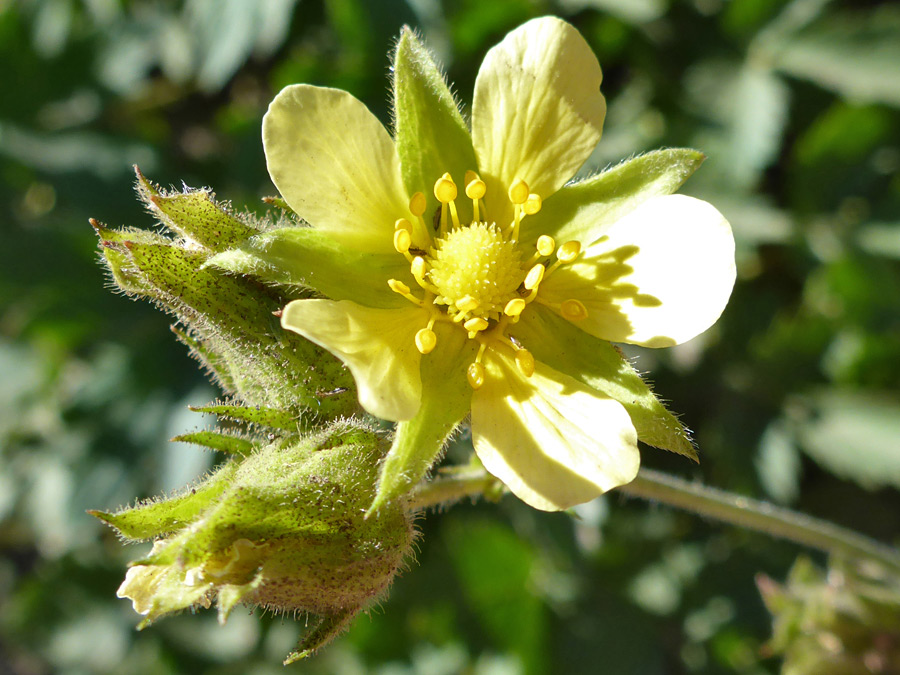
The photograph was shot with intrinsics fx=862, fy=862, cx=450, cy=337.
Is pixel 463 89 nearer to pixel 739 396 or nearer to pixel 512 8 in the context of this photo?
pixel 512 8

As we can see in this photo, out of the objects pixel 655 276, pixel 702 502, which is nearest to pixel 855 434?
pixel 702 502

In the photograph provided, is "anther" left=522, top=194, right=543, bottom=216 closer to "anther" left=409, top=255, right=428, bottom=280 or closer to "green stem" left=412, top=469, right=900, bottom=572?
"anther" left=409, top=255, right=428, bottom=280

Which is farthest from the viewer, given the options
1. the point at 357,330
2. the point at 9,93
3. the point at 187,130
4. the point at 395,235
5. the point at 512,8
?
the point at 187,130

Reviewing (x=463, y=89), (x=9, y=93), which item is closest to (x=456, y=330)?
(x=463, y=89)

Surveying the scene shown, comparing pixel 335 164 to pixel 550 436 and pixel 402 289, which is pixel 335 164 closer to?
pixel 402 289

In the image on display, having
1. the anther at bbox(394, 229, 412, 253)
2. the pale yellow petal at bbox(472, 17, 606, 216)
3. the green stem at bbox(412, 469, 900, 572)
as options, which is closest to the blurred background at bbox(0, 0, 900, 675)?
the green stem at bbox(412, 469, 900, 572)

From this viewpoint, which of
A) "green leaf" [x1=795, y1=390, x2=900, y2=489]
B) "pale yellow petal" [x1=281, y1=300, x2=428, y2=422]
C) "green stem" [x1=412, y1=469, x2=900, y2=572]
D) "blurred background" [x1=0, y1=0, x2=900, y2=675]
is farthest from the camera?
"blurred background" [x1=0, y1=0, x2=900, y2=675]

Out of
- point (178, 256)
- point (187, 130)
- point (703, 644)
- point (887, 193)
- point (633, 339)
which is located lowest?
point (703, 644)
